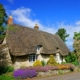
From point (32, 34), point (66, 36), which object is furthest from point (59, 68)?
point (66, 36)

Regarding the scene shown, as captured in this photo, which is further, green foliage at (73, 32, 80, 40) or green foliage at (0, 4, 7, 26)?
green foliage at (73, 32, 80, 40)

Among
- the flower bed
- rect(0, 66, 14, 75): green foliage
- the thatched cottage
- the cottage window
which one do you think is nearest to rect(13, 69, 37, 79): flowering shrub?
Answer: the flower bed

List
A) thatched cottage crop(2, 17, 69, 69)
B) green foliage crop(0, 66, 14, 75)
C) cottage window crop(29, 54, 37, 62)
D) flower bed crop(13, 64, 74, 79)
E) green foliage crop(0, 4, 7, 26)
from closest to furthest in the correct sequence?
flower bed crop(13, 64, 74, 79)
green foliage crop(0, 4, 7, 26)
green foliage crop(0, 66, 14, 75)
thatched cottage crop(2, 17, 69, 69)
cottage window crop(29, 54, 37, 62)

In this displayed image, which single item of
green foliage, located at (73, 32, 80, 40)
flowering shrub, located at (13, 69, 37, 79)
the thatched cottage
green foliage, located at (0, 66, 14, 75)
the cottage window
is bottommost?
flowering shrub, located at (13, 69, 37, 79)

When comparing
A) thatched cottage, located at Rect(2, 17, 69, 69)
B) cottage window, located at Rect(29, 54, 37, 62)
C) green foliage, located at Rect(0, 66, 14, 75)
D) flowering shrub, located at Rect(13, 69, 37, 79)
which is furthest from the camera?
cottage window, located at Rect(29, 54, 37, 62)

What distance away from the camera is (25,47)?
105 feet

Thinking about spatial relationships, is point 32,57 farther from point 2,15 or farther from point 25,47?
point 2,15

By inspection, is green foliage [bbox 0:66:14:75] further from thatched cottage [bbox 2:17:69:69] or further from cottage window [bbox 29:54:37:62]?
cottage window [bbox 29:54:37:62]

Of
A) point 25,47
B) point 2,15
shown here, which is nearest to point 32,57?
point 25,47

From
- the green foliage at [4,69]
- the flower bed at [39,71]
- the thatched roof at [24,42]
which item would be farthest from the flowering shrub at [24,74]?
the thatched roof at [24,42]

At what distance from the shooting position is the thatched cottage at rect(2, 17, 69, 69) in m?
30.0

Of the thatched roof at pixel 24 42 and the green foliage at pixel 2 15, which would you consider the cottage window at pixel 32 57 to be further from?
the green foliage at pixel 2 15

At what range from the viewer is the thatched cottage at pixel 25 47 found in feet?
98.3

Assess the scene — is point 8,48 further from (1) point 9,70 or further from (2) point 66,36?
(2) point 66,36
